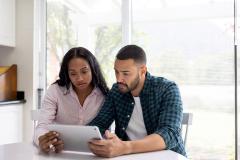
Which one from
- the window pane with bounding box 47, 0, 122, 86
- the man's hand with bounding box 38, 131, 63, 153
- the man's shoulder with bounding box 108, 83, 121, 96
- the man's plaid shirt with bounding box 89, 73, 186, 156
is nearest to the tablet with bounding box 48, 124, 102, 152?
the man's hand with bounding box 38, 131, 63, 153

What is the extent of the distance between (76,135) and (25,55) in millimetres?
2134

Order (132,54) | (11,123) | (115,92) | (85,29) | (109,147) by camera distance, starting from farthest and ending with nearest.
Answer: (85,29), (11,123), (115,92), (132,54), (109,147)

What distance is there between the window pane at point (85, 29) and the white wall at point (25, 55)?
0.83 ft

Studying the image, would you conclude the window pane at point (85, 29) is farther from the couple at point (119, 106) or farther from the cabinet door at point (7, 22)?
the couple at point (119, 106)

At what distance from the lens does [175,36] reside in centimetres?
291

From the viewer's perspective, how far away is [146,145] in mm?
1253

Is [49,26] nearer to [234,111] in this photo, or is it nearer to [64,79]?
[64,79]

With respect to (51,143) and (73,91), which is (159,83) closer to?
(73,91)

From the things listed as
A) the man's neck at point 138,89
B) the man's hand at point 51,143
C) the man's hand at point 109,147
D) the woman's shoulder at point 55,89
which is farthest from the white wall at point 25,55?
the man's hand at point 109,147

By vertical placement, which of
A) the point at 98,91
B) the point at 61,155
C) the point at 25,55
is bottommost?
the point at 61,155

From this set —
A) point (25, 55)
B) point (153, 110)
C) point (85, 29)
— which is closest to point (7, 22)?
point (25, 55)

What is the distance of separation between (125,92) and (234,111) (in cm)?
148

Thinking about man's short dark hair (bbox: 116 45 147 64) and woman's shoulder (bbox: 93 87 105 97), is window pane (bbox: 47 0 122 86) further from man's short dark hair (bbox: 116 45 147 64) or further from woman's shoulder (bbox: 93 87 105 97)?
man's short dark hair (bbox: 116 45 147 64)

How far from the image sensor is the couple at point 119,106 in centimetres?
128
